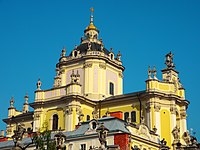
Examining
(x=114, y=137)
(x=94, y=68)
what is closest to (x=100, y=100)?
(x=94, y=68)

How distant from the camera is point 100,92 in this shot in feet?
233

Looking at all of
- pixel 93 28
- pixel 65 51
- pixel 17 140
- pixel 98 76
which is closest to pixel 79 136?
pixel 17 140

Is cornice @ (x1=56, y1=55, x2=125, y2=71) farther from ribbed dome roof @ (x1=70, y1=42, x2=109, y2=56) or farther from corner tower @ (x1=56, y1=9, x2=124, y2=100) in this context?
ribbed dome roof @ (x1=70, y1=42, x2=109, y2=56)

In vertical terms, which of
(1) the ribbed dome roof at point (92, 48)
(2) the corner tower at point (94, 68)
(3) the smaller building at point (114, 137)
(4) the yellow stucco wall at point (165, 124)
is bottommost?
(3) the smaller building at point (114, 137)

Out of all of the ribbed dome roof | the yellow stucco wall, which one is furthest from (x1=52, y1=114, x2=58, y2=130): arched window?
the yellow stucco wall

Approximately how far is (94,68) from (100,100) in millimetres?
5367

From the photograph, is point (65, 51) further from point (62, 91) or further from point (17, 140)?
point (17, 140)

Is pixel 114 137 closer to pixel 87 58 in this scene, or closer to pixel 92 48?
pixel 87 58

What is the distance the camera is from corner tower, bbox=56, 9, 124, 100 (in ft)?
234

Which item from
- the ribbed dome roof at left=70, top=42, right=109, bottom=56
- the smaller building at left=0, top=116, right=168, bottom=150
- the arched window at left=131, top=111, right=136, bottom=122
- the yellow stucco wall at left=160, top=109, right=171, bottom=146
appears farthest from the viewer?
the ribbed dome roof at left=70, top=42, right=109, bottom=56

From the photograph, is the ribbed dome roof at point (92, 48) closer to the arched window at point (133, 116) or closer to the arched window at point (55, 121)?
the arched window at point (55, 121)

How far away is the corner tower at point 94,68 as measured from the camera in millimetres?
71250

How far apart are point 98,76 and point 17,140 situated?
33.3 m

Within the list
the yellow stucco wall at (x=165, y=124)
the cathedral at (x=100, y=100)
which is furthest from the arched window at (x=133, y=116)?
the yellow stucco wall at (x=165, y=124)
